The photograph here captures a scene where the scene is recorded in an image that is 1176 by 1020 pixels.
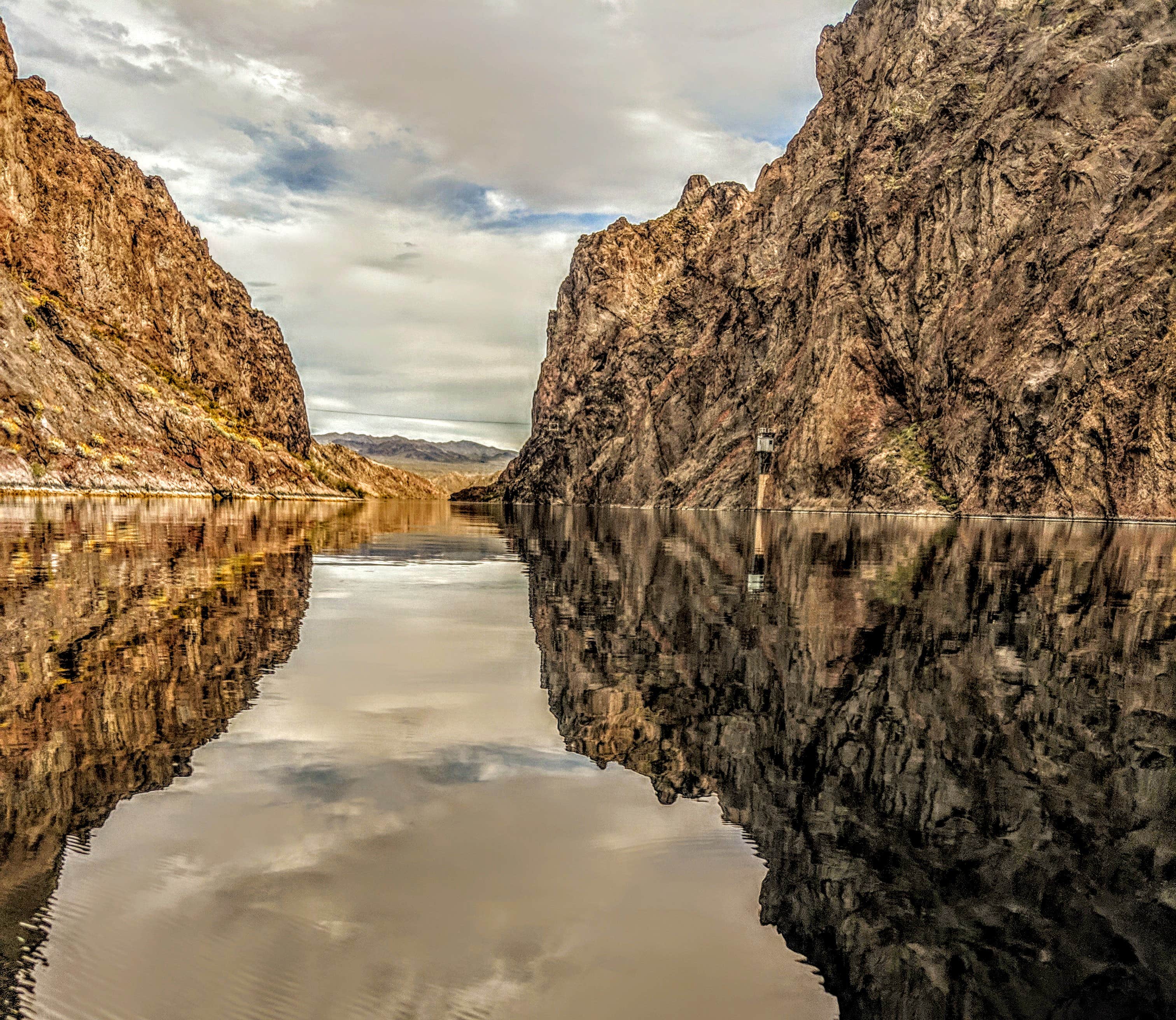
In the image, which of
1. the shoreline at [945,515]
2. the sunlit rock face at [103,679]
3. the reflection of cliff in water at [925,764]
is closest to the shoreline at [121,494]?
the shoreline at [945,515]

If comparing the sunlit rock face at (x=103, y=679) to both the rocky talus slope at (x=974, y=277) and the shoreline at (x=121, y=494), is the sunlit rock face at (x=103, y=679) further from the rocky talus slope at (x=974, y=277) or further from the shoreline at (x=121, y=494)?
the rocky talus slope at (x=974, y=277)

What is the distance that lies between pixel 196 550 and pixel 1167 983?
110ft

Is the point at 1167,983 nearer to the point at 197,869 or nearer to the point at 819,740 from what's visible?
the point at 819,740

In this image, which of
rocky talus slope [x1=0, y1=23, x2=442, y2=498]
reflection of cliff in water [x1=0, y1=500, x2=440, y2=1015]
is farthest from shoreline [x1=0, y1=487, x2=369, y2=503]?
reflection of cliff in water [x1=0, y1=500, x2=440, y2=1015]

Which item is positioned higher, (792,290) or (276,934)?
(792,290)

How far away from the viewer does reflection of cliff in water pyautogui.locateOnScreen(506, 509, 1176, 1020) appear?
495 centimetres

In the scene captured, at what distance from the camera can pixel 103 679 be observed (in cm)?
1018

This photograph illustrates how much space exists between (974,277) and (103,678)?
142 metres

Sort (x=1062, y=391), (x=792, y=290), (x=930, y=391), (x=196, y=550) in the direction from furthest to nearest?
(x=792, y=290)
(x=930, y=391)
(x=1062, y=391)
(x=196, y=550)

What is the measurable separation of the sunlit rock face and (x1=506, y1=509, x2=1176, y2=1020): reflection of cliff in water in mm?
4267

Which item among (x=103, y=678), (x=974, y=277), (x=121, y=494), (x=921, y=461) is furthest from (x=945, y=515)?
(x=121, y=494)

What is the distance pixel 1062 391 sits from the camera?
369ft

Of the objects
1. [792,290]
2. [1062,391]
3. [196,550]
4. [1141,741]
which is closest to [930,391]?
[1062,391]

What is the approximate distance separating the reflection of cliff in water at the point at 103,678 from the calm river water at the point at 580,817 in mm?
51
